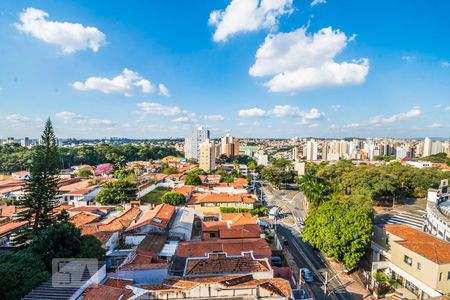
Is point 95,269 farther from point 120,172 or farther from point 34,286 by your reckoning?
point 120,172

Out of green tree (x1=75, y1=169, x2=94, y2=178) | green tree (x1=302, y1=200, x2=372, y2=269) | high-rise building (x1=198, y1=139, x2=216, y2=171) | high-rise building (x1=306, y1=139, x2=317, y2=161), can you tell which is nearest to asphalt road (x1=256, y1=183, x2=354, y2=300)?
green tree (x1=302, y1=200, x2=372, y2=269)

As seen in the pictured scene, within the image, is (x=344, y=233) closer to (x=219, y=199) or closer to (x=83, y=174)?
(x=219, y=199)

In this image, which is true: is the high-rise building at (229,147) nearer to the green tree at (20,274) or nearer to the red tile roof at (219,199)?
the red tile roof at (219,199)

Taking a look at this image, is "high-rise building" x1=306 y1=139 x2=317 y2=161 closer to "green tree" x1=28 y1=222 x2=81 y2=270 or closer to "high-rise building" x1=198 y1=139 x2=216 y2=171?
"high-rise building" x1=198 y1=139 x2=216 y2=171

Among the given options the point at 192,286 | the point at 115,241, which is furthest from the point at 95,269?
the point at 115,241

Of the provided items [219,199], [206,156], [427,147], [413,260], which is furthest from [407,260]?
[427,147]

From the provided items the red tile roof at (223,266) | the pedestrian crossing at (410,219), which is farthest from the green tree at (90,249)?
the pedestrian crossing at (410,219)
